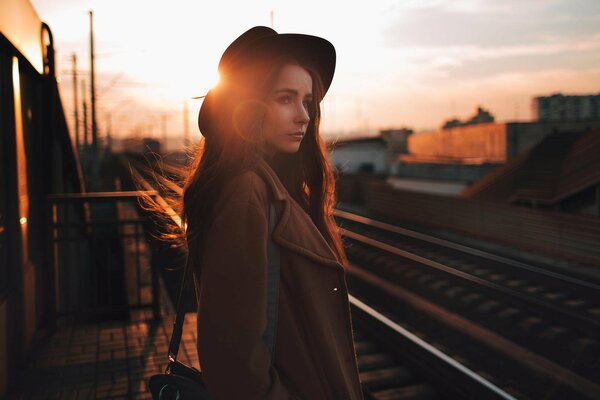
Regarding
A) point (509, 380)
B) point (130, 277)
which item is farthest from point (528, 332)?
point (130, 277)

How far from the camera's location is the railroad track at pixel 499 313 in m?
5.72

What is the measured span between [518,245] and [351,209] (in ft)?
33.1

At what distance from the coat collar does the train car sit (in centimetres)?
309

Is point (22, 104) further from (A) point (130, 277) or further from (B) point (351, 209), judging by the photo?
(B) point (351, 209)

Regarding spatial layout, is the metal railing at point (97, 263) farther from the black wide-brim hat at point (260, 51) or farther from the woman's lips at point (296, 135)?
the woman's lips at point (296, 135)

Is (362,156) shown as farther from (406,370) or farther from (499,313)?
(406,370)

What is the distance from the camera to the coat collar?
62.7 inches

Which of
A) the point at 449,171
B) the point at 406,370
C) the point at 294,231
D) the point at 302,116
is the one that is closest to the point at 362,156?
the point at 449,171

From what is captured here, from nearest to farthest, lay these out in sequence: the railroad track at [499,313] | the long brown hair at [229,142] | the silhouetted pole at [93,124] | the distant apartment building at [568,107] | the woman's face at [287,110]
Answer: the long brown hair at [229,142] → the woman's face at [287,110] → the railroad track at [499,313] → the silhouetted pole at [93,124] → the distant apartment building at [568,107]

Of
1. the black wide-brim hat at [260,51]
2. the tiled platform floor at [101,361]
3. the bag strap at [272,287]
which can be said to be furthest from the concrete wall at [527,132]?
the bag strap at [272,287]

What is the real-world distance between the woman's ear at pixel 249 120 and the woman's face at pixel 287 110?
0.04 m

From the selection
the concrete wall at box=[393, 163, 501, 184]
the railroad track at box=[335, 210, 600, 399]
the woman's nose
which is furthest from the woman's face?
the concrete wall at box=[393, 163, 501, 184]

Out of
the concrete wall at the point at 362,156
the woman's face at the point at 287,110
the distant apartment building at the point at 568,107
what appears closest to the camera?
the woman's face at the point at 287,110

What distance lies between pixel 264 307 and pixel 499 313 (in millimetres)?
6917
